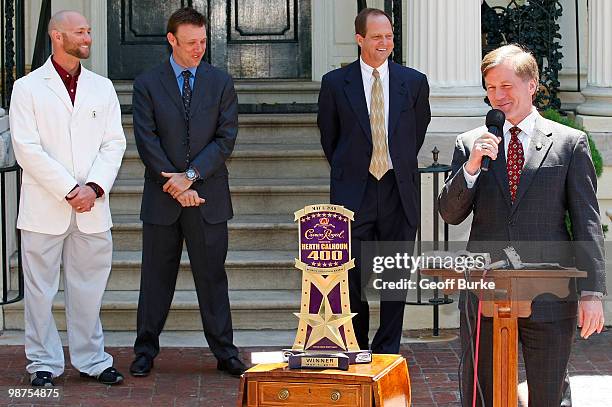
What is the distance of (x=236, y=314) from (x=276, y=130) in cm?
232

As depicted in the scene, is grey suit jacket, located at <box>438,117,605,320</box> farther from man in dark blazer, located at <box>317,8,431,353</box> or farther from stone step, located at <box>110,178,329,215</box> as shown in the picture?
stone step, located at <box>110,178,329,215</box>

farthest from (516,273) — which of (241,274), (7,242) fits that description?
(7,242)

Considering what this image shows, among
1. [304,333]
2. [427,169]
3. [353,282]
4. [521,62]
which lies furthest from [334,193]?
[521,62]

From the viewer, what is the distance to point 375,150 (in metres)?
7.50

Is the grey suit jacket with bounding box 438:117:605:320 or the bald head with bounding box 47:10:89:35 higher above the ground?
the bald head with bounding box 47:10:89:35

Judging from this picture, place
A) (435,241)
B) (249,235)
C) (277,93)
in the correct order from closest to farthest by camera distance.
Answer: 1. (435,241)
2. (249,235)
3. (277,93)

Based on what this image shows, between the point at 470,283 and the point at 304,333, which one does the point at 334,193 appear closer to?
the point at 304,333

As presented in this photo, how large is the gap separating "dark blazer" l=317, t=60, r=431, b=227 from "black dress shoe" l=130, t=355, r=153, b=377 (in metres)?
1.45

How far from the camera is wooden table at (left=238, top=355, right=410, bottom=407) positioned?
201 inches

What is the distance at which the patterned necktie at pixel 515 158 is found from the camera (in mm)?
5117

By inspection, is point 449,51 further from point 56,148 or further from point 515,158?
point 515,158

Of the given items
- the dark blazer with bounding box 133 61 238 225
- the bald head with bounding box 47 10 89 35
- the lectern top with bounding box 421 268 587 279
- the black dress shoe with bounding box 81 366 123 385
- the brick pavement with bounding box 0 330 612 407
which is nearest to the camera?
the lectern top with bounding box 421 268 587 279

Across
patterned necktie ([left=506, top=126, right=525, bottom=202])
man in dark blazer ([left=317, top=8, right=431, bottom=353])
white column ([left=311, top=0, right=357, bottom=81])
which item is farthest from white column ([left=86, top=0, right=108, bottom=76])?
patterned necktie ([left=506, top=126, right=525, bottom=202])

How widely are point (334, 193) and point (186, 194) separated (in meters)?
0.86
